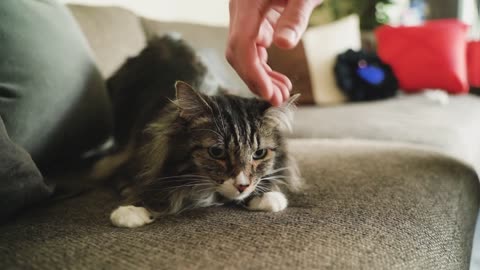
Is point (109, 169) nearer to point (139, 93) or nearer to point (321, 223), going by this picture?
point (139, 93)

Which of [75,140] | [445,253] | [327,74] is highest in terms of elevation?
[75,140]

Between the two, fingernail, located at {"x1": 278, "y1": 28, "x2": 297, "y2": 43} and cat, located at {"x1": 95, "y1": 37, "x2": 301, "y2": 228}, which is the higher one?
fingernail, located at {"x1": 278, "y1": 28, "x2": 297, "y2": 43}

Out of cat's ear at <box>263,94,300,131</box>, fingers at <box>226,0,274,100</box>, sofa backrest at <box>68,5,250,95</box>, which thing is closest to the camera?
fingers at <box>226,0,274,100</box>

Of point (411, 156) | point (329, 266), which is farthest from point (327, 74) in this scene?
point (329, 266)

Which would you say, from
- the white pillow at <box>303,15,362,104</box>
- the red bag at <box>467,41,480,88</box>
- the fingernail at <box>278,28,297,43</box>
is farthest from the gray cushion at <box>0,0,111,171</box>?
the red bag at <box>467,41,480,88</box>

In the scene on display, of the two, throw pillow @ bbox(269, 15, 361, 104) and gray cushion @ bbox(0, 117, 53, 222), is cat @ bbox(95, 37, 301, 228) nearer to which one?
gray cushion @ bbox(0, 117, 53, 222)

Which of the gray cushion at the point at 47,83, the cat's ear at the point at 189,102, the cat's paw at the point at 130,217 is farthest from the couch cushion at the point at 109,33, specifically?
the cat's paw at the point at 130,217

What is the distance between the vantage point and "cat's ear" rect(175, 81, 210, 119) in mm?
959

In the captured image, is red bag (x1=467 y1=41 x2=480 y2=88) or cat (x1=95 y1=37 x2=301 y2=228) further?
red bag (x1=467 y1=41 x2=480 y2=88)

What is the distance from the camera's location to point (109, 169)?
126cm

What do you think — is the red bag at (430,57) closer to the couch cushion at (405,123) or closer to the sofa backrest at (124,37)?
the couch cushion at (405,123)

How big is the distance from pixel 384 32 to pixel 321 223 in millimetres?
2582

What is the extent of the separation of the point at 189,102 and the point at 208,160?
15cm

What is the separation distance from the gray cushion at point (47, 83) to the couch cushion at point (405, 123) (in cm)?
97
